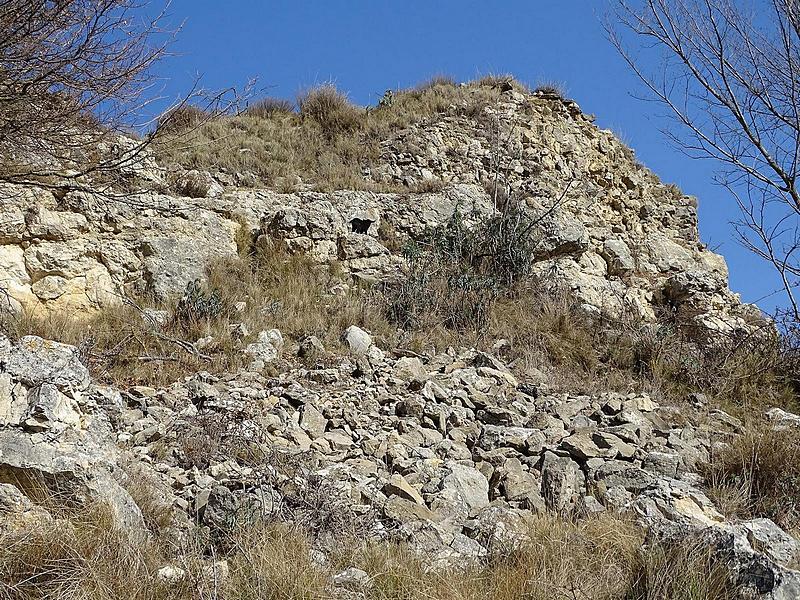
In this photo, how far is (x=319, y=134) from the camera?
473 inches

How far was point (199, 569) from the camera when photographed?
3.29m

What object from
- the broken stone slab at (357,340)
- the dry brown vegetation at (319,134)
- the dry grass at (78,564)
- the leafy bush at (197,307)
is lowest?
the dry grass at (78,564)

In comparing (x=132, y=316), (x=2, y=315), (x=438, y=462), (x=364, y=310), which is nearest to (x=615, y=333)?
(x=364, y=310)

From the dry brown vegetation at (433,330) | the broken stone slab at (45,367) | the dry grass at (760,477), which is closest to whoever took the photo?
the broken stone slab at (45,367)

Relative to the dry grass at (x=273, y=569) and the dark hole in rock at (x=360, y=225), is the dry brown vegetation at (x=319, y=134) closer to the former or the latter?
the dark hole in rock at (x=360, y=225)

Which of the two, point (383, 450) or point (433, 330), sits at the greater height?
point (433, 330)

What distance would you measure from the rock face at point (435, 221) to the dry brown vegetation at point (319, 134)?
402 mm

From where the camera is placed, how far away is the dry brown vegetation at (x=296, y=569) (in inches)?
124

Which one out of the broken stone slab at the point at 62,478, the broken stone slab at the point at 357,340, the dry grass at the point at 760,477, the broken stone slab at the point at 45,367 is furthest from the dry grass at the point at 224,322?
the dry grass at the point at 760,477

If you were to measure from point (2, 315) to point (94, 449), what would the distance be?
2.76m

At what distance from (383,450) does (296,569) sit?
6.37 ft

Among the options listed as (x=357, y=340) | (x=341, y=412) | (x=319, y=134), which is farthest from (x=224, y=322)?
(x=319, y=134)

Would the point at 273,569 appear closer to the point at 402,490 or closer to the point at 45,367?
the point at 402,490

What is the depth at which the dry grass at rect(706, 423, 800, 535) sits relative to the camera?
189 inches
